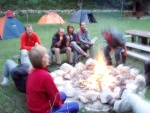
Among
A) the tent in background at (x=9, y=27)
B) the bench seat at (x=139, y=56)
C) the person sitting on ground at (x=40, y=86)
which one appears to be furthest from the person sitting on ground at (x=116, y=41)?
the tent in background at (x=9, y=27)

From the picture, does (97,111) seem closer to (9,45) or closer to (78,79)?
(78,79)

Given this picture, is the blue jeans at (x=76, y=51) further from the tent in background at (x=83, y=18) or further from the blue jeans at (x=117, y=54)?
the tent in background at (x=83, y=18)

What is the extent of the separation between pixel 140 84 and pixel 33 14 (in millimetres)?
15606

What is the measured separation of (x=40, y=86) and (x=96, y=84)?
188cm

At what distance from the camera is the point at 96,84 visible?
14.8 feet

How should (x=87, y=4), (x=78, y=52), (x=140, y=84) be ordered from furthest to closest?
(x=87, y=4)
(x=78, y=52)
(x=140, y=84)

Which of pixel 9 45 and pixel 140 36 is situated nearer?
pixel 140 36

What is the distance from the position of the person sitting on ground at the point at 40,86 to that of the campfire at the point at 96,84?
1179mm

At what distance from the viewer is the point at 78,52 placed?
648 cm

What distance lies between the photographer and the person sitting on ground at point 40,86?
8.95 ft

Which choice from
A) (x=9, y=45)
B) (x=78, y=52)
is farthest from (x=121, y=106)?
(x=9, y=45)

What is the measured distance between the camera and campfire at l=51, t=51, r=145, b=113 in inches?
159

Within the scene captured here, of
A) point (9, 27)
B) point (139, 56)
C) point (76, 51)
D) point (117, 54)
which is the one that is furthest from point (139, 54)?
point (9, 27)

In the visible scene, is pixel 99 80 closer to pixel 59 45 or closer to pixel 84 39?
pixel 59 45
